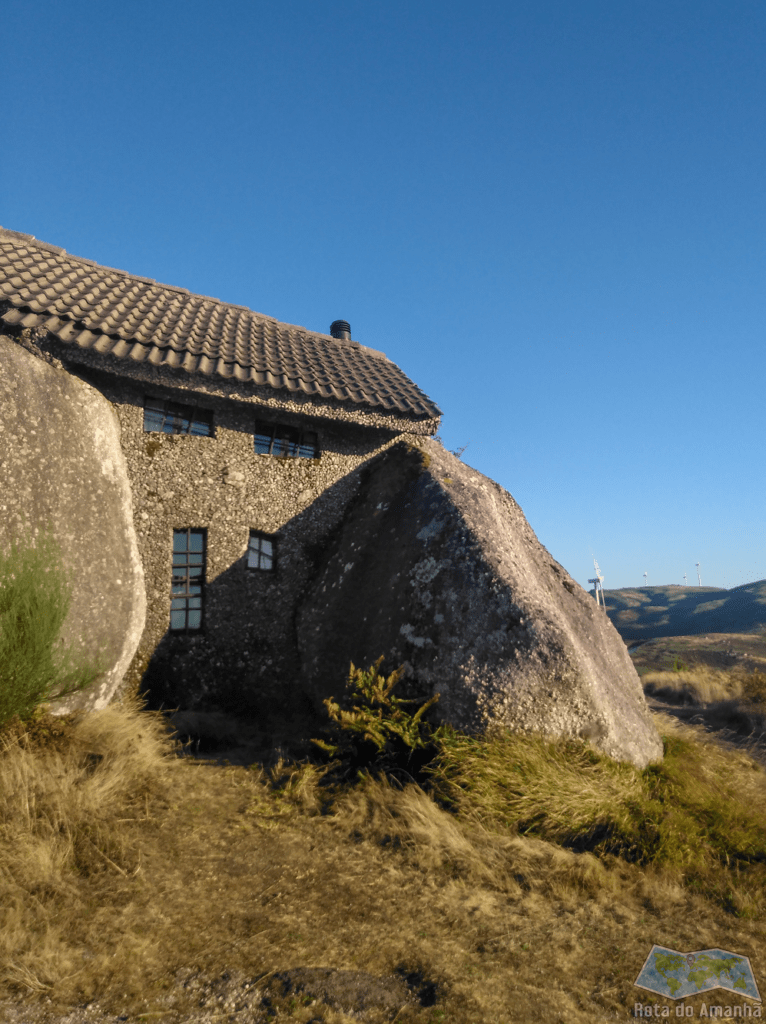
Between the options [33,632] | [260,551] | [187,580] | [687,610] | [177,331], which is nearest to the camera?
[33,632]

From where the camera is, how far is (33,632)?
487cm

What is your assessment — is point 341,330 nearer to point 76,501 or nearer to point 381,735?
point 76,501

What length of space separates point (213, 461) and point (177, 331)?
208 centimetres

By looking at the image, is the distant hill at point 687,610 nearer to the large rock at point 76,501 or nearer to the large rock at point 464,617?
the large rock at point 464,617

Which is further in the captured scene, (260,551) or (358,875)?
(260,551)

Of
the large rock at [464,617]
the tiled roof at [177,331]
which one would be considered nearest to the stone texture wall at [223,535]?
the tiled roof at [177,331]

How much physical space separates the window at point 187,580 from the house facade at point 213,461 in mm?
13

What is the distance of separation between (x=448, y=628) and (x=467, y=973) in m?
3.18

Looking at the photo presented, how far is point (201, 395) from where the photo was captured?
24.9ft

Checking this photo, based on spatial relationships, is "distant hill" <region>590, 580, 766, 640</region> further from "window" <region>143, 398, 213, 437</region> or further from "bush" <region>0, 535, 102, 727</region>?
"bush" <region>0, 535, 102, 727</region>

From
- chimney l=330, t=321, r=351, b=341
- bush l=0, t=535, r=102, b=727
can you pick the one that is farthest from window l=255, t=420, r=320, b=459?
chimney l=330, t=321, r=351, b=341

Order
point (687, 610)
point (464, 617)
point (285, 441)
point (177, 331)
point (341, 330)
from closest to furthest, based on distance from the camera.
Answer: point (464, 617) < point (177, 331) < point (285, 441) < point (341, 330) < point (687, 610)

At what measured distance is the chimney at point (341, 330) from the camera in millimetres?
12547

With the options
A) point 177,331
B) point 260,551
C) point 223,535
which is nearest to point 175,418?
point 177,331
